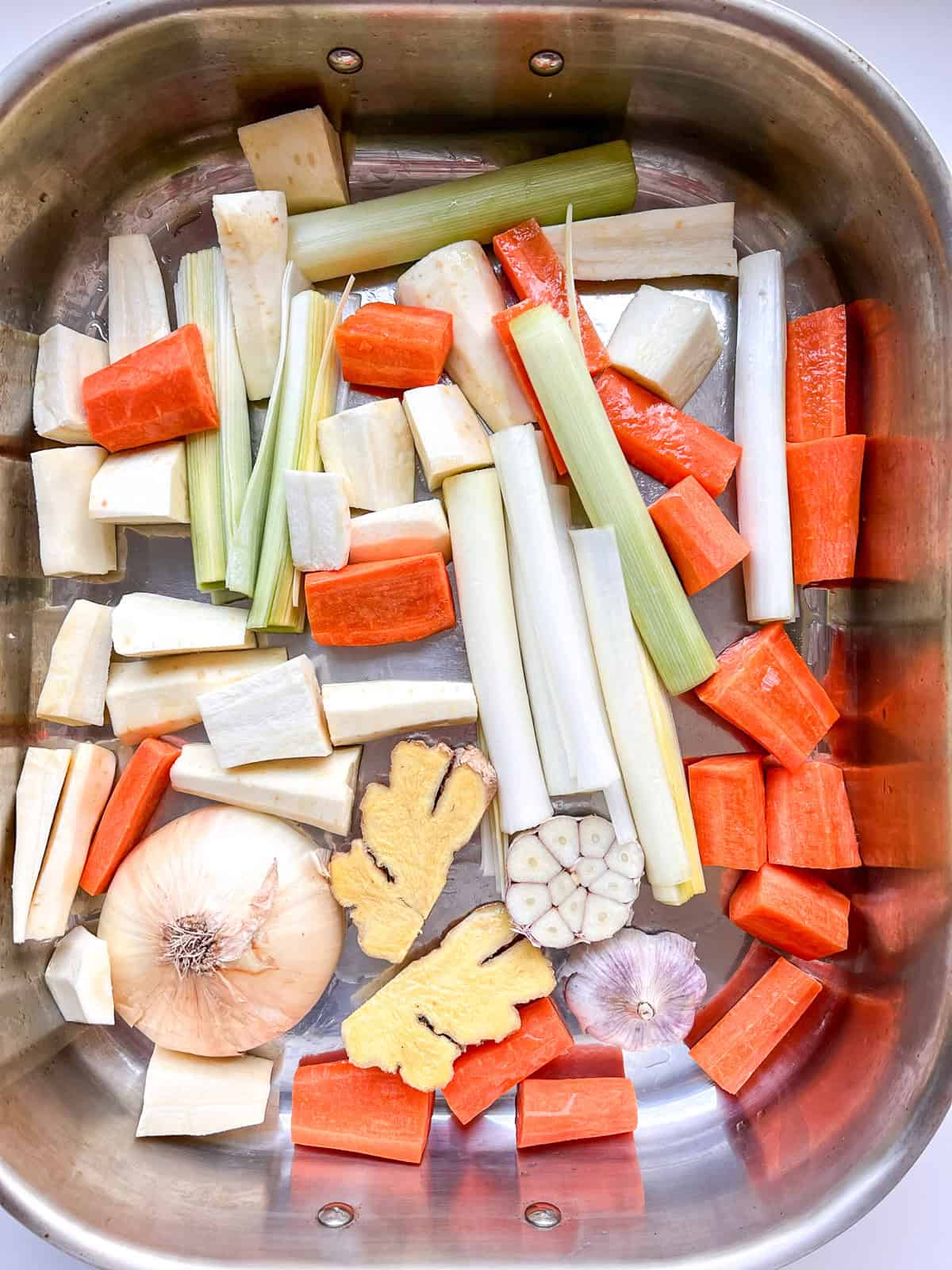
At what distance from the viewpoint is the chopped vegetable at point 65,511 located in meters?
1.44

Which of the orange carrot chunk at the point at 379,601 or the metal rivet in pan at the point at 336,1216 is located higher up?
the orange carrot chunk at the point at 379,601

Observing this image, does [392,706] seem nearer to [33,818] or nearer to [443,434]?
[443,434]

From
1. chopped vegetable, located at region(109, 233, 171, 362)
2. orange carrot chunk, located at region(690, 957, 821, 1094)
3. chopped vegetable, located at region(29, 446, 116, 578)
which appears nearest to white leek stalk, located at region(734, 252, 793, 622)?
orange carrot chunk, located at region(690, 957, 821, 1094)

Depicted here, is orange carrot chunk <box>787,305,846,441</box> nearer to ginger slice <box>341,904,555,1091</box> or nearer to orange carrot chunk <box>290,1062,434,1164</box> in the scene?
ginger slice <box>341,904,555,1091</box>

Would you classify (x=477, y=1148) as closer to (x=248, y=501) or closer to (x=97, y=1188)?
(x=97, y=1188)

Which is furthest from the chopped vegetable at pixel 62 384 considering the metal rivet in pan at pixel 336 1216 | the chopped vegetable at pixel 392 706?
the metal rivet in pan at pixel 336 1216

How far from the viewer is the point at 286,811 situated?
4.72 feet

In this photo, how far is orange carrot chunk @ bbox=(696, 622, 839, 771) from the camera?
1.45 metres

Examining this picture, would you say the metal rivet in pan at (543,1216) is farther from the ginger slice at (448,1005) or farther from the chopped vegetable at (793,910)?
the chopped vegetable at (793,910)

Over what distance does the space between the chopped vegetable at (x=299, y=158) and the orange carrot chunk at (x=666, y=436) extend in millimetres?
556

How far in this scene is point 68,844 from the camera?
57.1 inches

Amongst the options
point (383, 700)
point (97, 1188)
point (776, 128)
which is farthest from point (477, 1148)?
point (776, 128)

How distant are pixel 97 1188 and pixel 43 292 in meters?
1.45

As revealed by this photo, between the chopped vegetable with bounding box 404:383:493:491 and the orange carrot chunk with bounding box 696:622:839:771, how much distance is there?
0.52 meters
